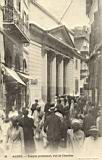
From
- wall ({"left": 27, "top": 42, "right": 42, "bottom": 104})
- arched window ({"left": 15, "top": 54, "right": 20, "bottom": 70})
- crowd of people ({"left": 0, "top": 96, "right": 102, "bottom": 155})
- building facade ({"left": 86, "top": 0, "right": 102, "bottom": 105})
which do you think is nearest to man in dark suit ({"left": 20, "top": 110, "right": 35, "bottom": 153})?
crowd of people ({"left": 0, "top": 96, "right": 102, "bottom": 155})

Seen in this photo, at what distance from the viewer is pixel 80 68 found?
11.1 ft

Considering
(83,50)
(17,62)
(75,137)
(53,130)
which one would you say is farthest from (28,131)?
(83,50)

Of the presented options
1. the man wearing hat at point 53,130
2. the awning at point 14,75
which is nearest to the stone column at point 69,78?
the man wearing hat at point 53,130

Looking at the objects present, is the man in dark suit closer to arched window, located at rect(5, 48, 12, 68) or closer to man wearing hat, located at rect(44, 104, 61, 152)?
man wearing hat, located at rect(44, 104, 61, 152)

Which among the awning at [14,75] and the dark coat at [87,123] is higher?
the awning at [14,75]

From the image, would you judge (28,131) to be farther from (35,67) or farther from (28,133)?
(35,67)

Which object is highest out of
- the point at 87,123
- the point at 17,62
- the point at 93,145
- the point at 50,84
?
the point at 17,62

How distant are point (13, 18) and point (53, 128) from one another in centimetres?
55

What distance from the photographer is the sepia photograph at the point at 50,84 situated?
333 cm

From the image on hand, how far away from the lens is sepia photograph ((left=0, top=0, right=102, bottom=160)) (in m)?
3.33

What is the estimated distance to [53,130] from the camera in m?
3.35

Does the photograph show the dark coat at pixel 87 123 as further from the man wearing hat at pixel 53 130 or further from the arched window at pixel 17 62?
the arched window at pixel 17 62

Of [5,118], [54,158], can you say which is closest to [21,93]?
[5,118]

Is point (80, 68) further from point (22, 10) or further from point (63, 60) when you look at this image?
point (22, 10)
